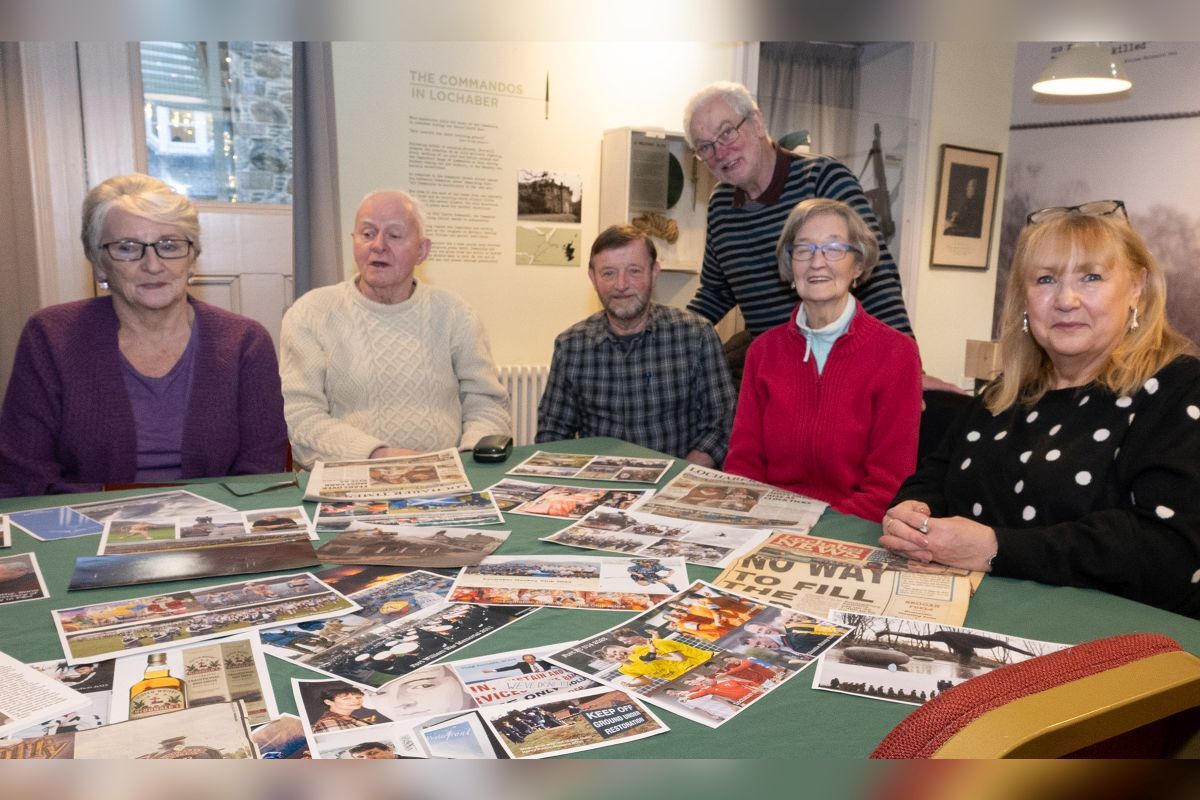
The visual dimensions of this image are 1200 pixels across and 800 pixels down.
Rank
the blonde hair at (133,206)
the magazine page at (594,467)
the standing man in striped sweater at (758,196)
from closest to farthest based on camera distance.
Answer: the magazine page at (594,467)
the blonde hair at (133,206)
the standing man in striped sweater at (758,196)

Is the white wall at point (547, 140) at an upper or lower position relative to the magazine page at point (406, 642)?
upper

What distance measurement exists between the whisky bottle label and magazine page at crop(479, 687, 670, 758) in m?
0.27

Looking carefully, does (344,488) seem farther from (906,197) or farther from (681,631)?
(906,197)

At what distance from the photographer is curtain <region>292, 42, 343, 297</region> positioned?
3.18 m

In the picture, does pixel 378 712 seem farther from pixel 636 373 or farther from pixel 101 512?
pixel 636 373

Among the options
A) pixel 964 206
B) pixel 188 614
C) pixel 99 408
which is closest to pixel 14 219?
pixel 99 408

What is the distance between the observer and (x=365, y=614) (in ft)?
3.14

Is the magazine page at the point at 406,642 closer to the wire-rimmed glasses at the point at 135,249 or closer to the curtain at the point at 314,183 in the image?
the wire-rimmed glasses at the point at 135,249

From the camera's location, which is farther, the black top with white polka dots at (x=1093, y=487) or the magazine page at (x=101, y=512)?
the magazine page at (x=101, y=512)

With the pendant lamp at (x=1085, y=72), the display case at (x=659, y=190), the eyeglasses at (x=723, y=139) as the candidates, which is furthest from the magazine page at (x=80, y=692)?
the pendant lamp at (x=1085, y=72)

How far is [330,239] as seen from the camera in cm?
322

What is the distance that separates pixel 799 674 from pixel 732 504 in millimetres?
649

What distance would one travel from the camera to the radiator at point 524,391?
12.7 ft

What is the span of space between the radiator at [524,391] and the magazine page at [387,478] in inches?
80.8
